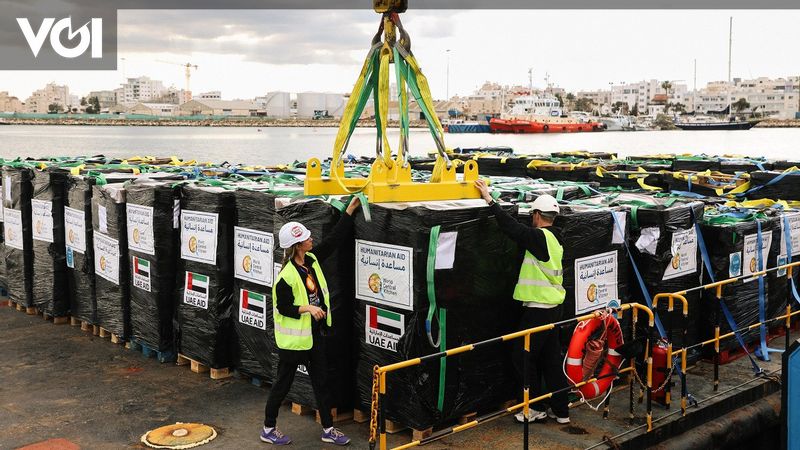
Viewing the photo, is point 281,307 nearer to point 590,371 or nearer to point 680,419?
point 590,371

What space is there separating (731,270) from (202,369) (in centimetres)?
575

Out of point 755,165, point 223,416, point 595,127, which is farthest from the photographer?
point 595,127

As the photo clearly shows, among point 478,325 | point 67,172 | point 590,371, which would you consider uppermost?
point 67,172

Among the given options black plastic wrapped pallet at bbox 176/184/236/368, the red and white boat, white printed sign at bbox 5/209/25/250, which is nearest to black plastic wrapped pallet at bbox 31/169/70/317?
white printed sign at bbox 5/209/25/250

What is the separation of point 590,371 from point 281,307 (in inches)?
103

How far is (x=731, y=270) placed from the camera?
812 cm

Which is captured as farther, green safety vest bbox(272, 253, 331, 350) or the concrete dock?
the concrete dock

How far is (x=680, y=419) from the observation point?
6.73m

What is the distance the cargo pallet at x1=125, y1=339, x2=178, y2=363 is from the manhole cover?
72.9 inches

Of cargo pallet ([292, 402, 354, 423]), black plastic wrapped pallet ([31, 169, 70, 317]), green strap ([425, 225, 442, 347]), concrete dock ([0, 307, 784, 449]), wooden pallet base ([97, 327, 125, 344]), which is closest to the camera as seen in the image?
green strap ([425, 225, 442, 347])

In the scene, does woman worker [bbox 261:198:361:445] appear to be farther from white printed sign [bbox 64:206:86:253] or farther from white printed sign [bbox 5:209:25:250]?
white printed sign [bbox 5:209:25:250]

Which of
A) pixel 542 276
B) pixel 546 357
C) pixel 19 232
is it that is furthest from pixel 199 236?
pixel 19 232

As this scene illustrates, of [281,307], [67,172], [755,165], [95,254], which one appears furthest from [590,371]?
[755,165]

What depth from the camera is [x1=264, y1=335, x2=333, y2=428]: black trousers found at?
5969mm
